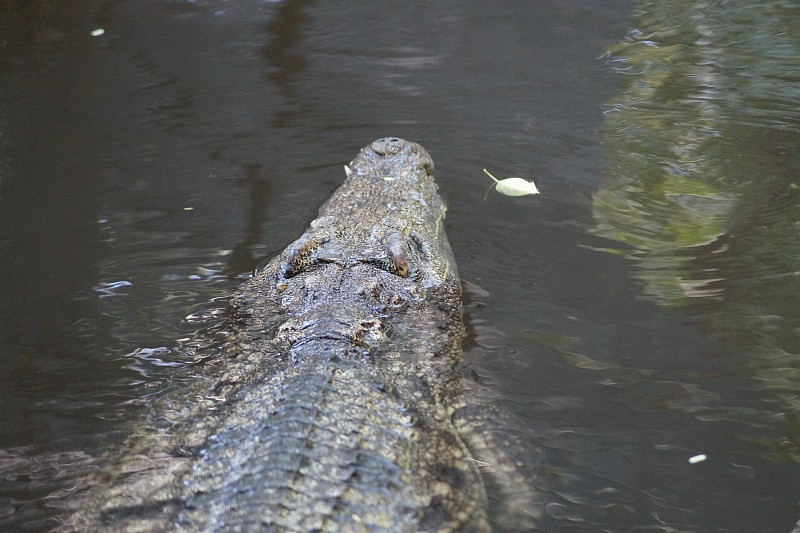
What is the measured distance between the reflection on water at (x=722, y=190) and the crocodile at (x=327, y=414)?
1.00 meters

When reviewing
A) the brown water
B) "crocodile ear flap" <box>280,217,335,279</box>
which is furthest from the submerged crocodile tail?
"crocodile ear flap" <box>280,217,335,279</box>

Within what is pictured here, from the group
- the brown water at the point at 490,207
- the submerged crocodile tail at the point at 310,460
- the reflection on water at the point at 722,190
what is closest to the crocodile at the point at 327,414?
the submerged crocodile tail at the point at 310,460

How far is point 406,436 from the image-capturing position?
270 cm

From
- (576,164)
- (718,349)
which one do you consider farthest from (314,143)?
(718,349)

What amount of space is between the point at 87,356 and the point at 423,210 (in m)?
1.88

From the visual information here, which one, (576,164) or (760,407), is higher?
(576,164)

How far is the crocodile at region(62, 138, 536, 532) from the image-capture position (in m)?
2.32

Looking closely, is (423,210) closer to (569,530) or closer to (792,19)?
(569,530)

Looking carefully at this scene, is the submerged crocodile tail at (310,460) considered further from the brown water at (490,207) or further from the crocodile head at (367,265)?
the brown water at (490,207)

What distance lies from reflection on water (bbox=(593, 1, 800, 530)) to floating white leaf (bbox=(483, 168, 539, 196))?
39 cm

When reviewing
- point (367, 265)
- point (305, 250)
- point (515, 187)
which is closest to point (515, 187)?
point (515, 187)

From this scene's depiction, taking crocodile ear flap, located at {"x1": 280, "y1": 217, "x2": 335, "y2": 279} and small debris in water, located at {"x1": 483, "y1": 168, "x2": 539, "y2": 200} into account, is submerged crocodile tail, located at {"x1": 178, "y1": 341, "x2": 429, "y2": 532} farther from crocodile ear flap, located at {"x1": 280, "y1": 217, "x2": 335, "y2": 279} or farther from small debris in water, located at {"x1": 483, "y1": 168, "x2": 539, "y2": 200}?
small debris in water, located at {"x1": 483, "y1": 168, "x2": 539, "y2": 200}

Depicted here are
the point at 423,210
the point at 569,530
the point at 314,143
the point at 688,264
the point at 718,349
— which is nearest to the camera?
the point at 569,530

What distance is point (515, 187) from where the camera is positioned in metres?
4.68
